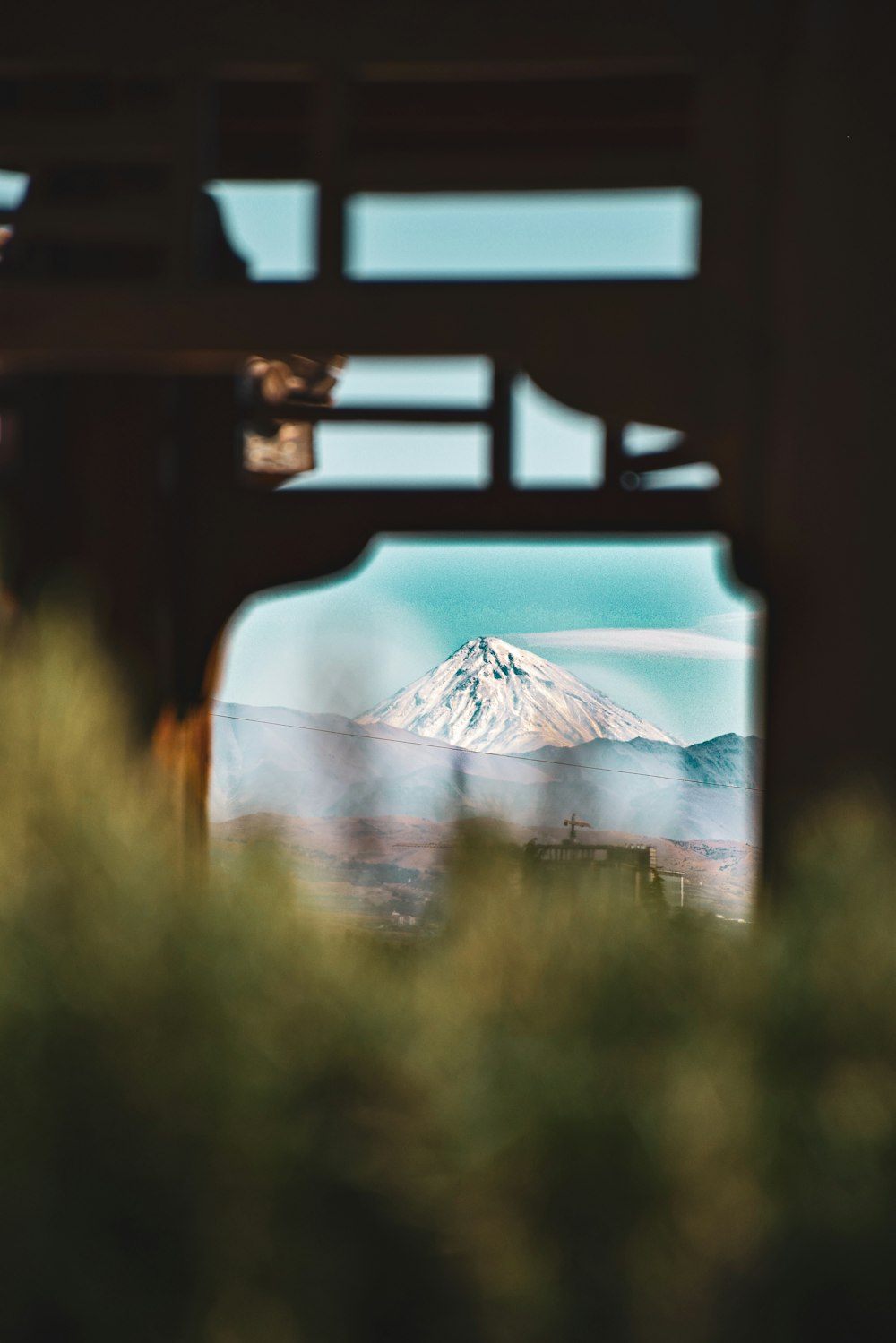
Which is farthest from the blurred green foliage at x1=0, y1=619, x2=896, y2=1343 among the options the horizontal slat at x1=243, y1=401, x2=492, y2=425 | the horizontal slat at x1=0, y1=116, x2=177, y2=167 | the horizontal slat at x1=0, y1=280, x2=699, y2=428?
the horizontal slat at x1=243, y1=401, x2=492, y2=425

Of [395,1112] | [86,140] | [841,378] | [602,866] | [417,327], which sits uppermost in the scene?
[86,140]

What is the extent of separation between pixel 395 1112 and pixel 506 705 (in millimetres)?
585

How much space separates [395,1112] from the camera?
1.23 metres

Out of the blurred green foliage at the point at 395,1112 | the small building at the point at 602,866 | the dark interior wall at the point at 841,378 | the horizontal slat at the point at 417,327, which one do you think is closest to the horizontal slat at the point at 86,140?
the horizontal slat at the point at 417,327

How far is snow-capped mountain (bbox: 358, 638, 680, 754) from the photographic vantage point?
4.73 ft

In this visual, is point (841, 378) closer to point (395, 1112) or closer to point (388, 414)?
point (388, 414)

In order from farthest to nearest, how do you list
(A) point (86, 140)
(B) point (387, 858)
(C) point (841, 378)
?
(A) point (86, 140)
(C) point (841, 378)
(B) point (387, 858)

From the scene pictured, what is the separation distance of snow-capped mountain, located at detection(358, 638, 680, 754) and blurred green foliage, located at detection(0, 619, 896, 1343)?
0.54 ft

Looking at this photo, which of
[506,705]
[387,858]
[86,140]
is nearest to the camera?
[387,858]

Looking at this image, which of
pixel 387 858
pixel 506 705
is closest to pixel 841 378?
pixel 506 705

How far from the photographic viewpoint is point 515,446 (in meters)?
3.15

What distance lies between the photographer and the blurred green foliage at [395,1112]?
1.21 m

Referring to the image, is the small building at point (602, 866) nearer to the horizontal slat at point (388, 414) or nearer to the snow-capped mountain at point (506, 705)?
the snow-capped mountain at point (506, 705)

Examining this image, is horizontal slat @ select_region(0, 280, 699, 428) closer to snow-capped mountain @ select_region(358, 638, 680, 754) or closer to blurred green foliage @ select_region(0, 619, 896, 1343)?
snow-capped mountain @ select_region(358, 638, 680, 754)
